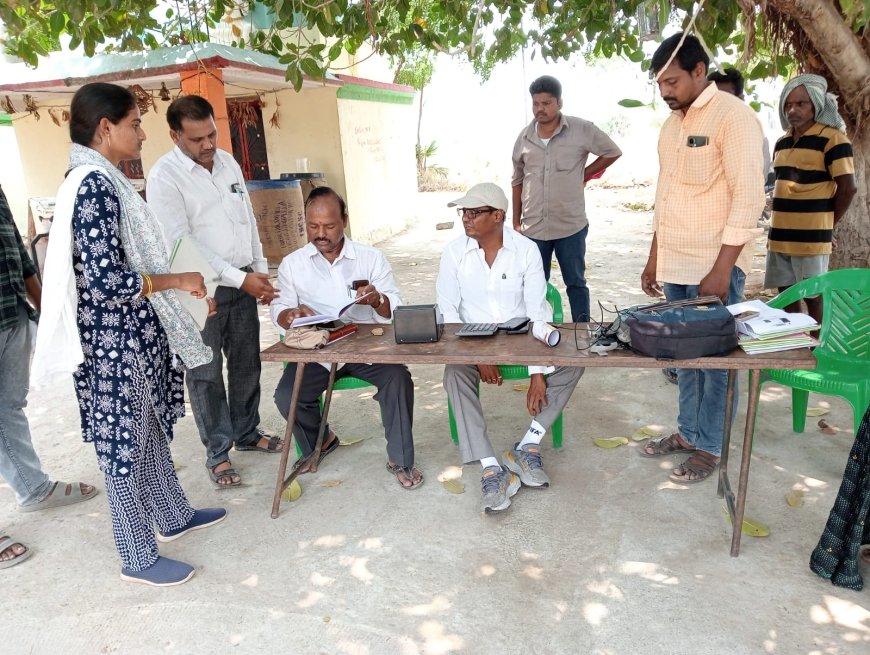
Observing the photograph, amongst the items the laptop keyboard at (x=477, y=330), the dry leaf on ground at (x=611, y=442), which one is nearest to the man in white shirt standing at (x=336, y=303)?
the laptop keyboard at (x=477, y=330)

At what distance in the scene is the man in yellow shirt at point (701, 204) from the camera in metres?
2.78

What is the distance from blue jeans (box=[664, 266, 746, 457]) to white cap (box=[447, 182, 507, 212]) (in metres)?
0.90

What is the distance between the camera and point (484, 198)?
10.3ft

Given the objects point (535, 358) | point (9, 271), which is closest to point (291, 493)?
point (535, 358)

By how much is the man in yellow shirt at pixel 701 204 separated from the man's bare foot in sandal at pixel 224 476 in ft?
6.95

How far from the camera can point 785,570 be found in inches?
97.0

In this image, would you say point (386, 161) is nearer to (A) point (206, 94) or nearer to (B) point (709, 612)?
(A) point (206, 94)

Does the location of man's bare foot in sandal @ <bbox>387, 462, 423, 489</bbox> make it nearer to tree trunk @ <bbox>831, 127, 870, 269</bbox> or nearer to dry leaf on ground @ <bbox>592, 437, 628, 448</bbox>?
dry leaf on ground @ <bbox>592, 437, 628, 448</bbox>

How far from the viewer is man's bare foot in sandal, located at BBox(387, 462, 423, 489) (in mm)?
3244

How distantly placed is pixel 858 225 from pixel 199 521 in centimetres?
484

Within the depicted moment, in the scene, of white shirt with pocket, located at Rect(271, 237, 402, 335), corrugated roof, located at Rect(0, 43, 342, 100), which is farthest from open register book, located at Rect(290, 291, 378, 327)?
corrugated roof, located at Rect(0, 43, 342, 100)

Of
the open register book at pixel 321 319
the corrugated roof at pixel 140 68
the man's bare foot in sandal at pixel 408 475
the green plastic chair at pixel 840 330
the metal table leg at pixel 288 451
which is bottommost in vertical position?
the man's bare foot in sandal at pixel 408 475

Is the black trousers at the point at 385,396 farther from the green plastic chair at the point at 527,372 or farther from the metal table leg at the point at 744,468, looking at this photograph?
the metal table leg at the point at 744,468

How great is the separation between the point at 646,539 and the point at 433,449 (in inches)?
51.2
